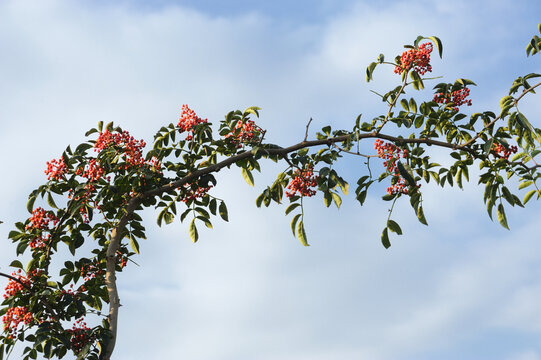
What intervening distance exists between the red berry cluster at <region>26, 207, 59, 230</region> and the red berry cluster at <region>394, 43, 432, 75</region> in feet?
13.6

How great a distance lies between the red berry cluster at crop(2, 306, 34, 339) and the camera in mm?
6672

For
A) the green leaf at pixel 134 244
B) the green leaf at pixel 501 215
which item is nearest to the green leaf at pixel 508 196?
the green leaf at pixel 501 215

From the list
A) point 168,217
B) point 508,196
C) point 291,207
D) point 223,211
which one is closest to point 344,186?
point 291,207

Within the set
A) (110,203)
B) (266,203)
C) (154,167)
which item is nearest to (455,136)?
(266,203)

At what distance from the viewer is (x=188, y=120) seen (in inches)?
283

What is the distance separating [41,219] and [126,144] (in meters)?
1.24

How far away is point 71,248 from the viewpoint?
720 centimetres

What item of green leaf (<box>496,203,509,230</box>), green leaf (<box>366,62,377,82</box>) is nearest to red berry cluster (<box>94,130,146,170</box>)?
green leaf (<box>366,62,377,82</box>)

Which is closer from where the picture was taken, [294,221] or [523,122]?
[523,122]

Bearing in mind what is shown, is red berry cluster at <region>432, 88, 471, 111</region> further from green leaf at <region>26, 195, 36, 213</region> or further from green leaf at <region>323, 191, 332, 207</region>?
green leaf at <region>26, 195, 36, 213</region>

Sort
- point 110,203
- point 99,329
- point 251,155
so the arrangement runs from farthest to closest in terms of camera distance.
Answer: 1. point 110,203
2. point 251,155
3. point 99,329

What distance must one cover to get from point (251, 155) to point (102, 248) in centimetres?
212

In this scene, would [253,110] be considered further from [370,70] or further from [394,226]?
[394,226]

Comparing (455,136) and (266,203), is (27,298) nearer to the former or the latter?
(266,203)
